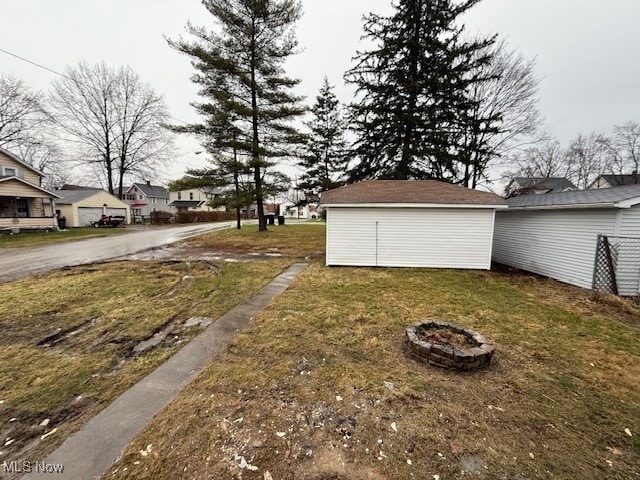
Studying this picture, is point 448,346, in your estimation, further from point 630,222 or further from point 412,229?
point 630,222

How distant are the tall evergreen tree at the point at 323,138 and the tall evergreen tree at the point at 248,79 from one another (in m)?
8.19

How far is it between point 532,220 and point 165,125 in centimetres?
1835

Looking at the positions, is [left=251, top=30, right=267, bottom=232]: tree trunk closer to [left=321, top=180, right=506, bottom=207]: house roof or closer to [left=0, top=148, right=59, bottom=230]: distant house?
[left=321, top=180, right=506, bottom=207]: house roof

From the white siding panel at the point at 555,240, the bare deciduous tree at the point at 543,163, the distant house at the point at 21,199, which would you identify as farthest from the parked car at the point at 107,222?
the bare deciduous tree at the point at 543,163

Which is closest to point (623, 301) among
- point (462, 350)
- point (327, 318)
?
point (462, 350)

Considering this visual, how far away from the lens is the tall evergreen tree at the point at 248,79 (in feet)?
Answer: 48.8

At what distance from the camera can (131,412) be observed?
8.07ft

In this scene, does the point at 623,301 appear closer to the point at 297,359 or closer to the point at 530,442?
the point at 530,442

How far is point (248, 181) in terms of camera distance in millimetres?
17062

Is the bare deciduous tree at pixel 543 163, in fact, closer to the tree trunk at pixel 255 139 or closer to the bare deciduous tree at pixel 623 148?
the bare deciduous tree at pixel 623 148

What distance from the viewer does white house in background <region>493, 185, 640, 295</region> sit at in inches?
249

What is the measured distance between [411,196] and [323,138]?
18.8m

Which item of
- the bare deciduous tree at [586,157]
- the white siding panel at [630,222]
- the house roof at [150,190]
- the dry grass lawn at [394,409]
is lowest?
the dry grass lawn at [394,409]

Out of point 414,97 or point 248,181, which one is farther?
point 248,181
